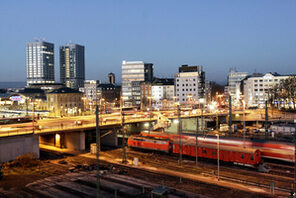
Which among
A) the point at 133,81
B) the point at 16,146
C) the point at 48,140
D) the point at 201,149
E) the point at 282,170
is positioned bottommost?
the point at 282,170

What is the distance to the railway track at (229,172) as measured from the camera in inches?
1262

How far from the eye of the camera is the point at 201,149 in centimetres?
4500

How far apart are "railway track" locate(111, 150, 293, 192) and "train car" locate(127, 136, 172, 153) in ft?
4.72

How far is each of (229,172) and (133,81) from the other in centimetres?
13291

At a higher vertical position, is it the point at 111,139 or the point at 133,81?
the point at 133,81

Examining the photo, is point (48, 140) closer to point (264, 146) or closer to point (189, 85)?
point (264, 146)

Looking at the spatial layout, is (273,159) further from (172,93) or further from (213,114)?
(172,93)

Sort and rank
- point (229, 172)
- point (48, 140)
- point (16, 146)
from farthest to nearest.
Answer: point (48, 140), point (16, 146), point (229, 172)

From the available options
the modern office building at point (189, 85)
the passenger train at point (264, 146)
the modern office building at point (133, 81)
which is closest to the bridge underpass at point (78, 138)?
the passenger train at point (264, 146)

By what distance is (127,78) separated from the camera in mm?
170750

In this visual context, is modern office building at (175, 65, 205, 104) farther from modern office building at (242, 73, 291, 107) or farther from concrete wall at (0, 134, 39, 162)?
concrete wall at (0, 134, 39, 162)

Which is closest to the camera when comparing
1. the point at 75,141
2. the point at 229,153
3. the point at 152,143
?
the point at 229,153

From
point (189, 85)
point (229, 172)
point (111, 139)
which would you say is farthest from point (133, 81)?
point (229, 172)

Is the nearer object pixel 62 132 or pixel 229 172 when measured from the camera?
pixel 229 172
